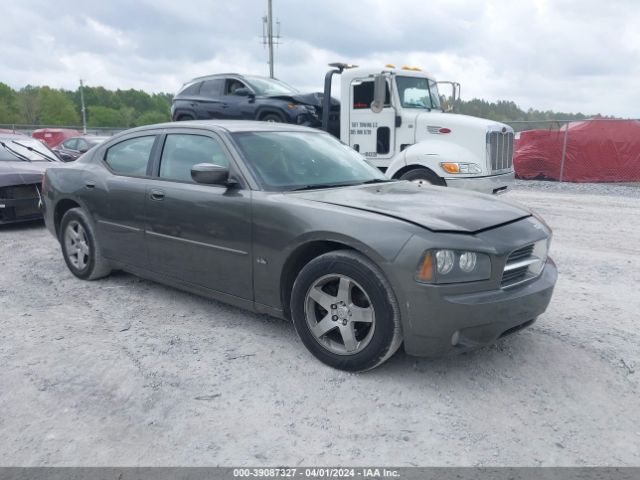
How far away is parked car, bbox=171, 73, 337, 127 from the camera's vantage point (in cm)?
1050

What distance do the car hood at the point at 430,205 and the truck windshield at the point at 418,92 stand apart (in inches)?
210

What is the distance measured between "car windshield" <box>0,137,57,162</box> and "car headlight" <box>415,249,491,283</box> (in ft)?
25.8

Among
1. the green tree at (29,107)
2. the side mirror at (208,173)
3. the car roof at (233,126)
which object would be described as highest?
the green tree at (29,107)

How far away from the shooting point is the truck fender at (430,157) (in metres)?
8.38

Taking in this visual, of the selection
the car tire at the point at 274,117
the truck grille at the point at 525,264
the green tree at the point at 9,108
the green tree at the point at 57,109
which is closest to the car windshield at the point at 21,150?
the car tire at the point at 274,117

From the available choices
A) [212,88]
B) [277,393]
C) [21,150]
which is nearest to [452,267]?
[277,393]

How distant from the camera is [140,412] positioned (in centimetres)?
298

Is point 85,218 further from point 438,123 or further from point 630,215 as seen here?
point 630,215

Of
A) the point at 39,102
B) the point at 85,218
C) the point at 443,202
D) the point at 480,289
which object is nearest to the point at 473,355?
the point at 480,289

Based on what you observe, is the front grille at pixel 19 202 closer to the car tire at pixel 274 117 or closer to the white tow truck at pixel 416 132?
the car tire at pixel 274 117

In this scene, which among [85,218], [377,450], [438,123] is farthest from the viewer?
[438,123]

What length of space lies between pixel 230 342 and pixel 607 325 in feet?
9.45

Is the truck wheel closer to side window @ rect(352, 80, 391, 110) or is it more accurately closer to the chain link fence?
side window @ rect(352, 80, 391, 110)

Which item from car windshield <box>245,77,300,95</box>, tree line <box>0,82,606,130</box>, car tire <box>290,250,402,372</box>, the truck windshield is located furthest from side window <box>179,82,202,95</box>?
tree line <box>0,82,606,130</box>
